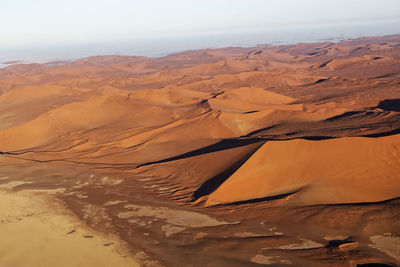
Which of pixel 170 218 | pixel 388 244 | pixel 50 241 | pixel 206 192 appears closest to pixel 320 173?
pixel 206 192

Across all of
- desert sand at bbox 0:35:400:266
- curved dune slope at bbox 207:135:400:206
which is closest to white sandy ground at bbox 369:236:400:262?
desert sand at bbox 0:35:400:266

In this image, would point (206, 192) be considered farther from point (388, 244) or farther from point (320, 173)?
point (388, 244)

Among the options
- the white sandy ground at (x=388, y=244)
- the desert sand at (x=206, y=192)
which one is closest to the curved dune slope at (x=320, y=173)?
the desert sand at (x=206, y=192)

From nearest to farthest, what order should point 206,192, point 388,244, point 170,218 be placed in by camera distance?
point 388,244 → point 170,218 → point 206,192

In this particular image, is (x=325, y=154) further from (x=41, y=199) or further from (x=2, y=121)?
(x=2, y=121)

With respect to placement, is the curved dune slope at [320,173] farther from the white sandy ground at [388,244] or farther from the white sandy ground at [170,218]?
the white sandy ground at [388,244]

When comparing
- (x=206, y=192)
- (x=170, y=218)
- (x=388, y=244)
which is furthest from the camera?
(x=206, y=192)
